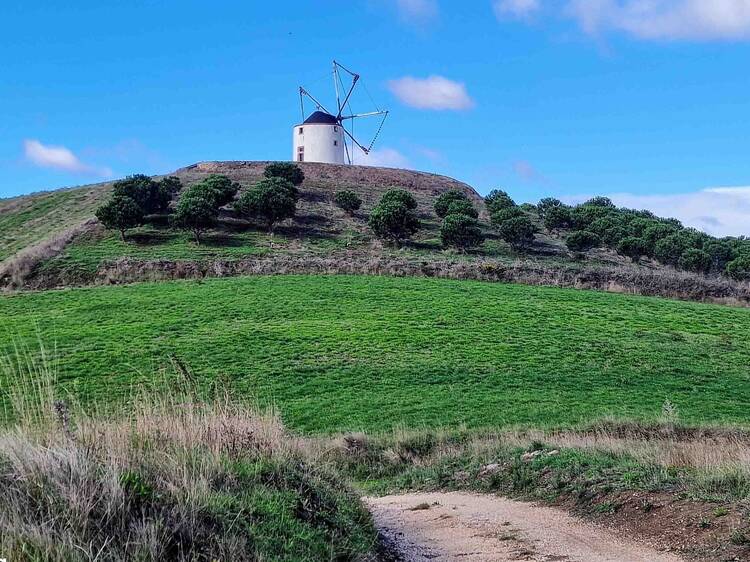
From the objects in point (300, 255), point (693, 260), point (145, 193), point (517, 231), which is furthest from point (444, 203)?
point (145, 193)

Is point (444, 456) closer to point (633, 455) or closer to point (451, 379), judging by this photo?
point (633, 455)

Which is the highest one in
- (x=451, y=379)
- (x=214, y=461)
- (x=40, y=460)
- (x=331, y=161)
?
(x=331, y=161)

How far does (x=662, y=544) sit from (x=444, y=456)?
785cm

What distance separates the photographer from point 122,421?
Answer: 7895 millimetres

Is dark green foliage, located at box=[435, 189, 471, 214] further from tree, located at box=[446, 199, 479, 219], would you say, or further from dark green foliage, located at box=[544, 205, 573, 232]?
dark green foliage, located at box=[544, 205, 573, 232]

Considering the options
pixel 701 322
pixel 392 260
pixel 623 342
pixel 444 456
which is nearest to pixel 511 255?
pixel 392 260

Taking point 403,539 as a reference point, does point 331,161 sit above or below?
above

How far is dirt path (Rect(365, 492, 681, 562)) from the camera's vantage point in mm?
8188

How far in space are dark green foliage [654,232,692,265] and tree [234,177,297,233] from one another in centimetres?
3351

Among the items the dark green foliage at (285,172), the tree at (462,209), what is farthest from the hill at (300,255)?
the tree at (462,209)

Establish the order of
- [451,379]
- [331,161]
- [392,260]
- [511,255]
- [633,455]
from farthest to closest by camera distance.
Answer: [331,161] → [511,255] → [392,260] → [451,379] → [633,455]

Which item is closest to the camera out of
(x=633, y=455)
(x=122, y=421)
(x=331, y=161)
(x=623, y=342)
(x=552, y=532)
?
(x=122, y=421)

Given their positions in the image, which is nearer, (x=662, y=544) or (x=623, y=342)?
(x=662, y=544)

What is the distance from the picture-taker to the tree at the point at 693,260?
64.8 meters
